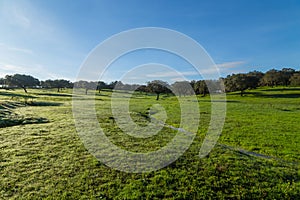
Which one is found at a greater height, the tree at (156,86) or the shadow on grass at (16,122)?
the tree at (156,86)

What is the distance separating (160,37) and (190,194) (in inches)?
632

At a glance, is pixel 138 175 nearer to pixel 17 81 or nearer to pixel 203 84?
pixel 203 84

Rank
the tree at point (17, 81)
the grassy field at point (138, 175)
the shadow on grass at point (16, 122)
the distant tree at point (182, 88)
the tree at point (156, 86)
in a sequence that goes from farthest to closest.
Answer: the distant tree at point (182, 88), the tree at point (17, 81), the tree at point (156, 86), the shadow on grass at point (16, 122), the grassy field at point (138, 175)

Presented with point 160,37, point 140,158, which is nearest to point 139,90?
point 160,37

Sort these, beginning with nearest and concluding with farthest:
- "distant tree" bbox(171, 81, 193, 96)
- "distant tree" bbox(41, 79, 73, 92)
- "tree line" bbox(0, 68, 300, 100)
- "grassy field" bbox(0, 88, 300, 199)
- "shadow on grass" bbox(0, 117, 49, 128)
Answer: "grassy field" bbox(0, 88, 300, 199) < "shadow on grass" bbox(0, 117, 49, 128) < "tree line" bbox(0, 68, 300, 100) < "distant tree" bbox(171, 81, 193, 96) < "distant tree" bbox(41, 79, 73, 92)

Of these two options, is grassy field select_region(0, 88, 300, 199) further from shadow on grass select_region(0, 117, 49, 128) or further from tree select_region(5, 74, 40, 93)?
tree select_region(5, 74, 40, 93)

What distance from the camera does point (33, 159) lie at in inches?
435

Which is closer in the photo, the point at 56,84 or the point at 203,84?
the point at 203,84

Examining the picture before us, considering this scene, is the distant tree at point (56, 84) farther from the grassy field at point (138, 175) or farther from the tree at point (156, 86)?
the grassy field at point (138, 175)

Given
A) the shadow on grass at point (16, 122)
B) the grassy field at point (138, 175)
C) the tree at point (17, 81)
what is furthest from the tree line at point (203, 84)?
the grassy field at point (138, 175)

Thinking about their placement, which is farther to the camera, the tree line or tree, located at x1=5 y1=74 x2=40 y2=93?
tree, located at x1=5 y1=74 x2=40 y2=93

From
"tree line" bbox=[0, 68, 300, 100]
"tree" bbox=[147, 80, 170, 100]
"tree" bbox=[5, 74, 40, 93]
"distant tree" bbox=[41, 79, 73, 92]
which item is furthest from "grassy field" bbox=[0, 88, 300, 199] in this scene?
"distant tree" bbox=[41, 79, 73, 92]

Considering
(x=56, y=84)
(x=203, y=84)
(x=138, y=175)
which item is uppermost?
(x=56, y=84)

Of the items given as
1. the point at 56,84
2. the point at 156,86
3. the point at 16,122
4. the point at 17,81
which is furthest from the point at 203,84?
the point at 17,81
